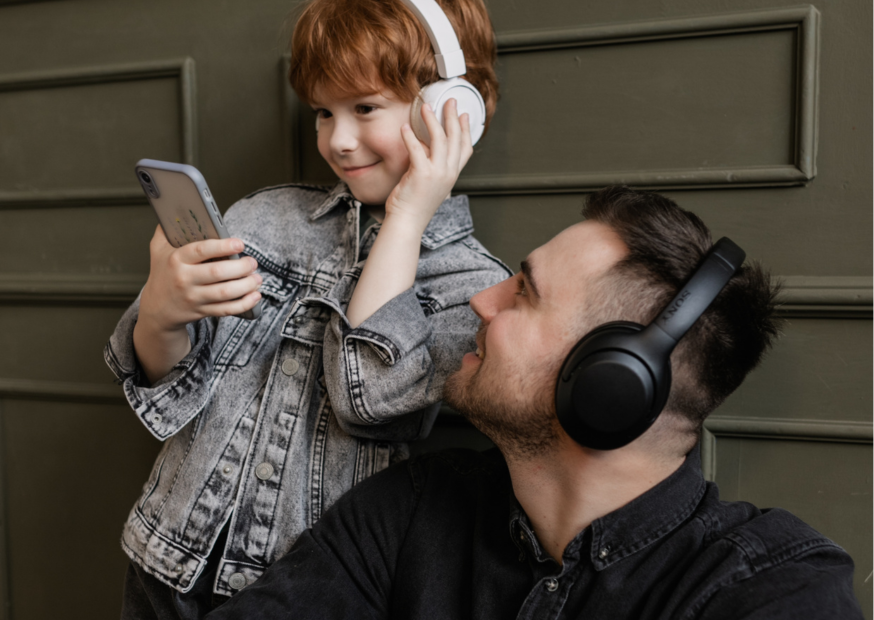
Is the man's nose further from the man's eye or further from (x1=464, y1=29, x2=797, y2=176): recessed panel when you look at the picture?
(x1=464, y1=29, x2=797, y2=176): recessed panel

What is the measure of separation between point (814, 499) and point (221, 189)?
4.32ft

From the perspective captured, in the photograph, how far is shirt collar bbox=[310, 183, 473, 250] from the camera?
110 cm

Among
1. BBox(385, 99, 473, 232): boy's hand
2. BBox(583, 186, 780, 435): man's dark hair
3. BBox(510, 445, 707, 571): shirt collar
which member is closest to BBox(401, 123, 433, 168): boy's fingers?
BBox(385, 99, 473, 232): boy's hand

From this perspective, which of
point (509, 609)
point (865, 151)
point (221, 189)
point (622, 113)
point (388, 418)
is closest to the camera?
point (509, 609)

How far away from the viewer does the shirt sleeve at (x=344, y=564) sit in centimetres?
85

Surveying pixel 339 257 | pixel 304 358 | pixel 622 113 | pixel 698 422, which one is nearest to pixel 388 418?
pixel 304 358

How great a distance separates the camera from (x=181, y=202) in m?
0.88

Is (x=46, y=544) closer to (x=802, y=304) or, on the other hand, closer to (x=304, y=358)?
(x=304, y=358)

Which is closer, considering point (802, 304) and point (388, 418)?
point (388, 418)

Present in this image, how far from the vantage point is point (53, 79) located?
147 centimetres

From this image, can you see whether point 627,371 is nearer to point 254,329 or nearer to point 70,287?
point 254,329

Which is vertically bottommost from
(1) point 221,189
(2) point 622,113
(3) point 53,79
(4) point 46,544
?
(4) point 46,544

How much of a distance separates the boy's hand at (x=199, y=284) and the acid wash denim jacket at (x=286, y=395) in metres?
0.10

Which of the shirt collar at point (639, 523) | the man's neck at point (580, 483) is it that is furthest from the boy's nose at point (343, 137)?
the shirt collar at point (639, 523)
